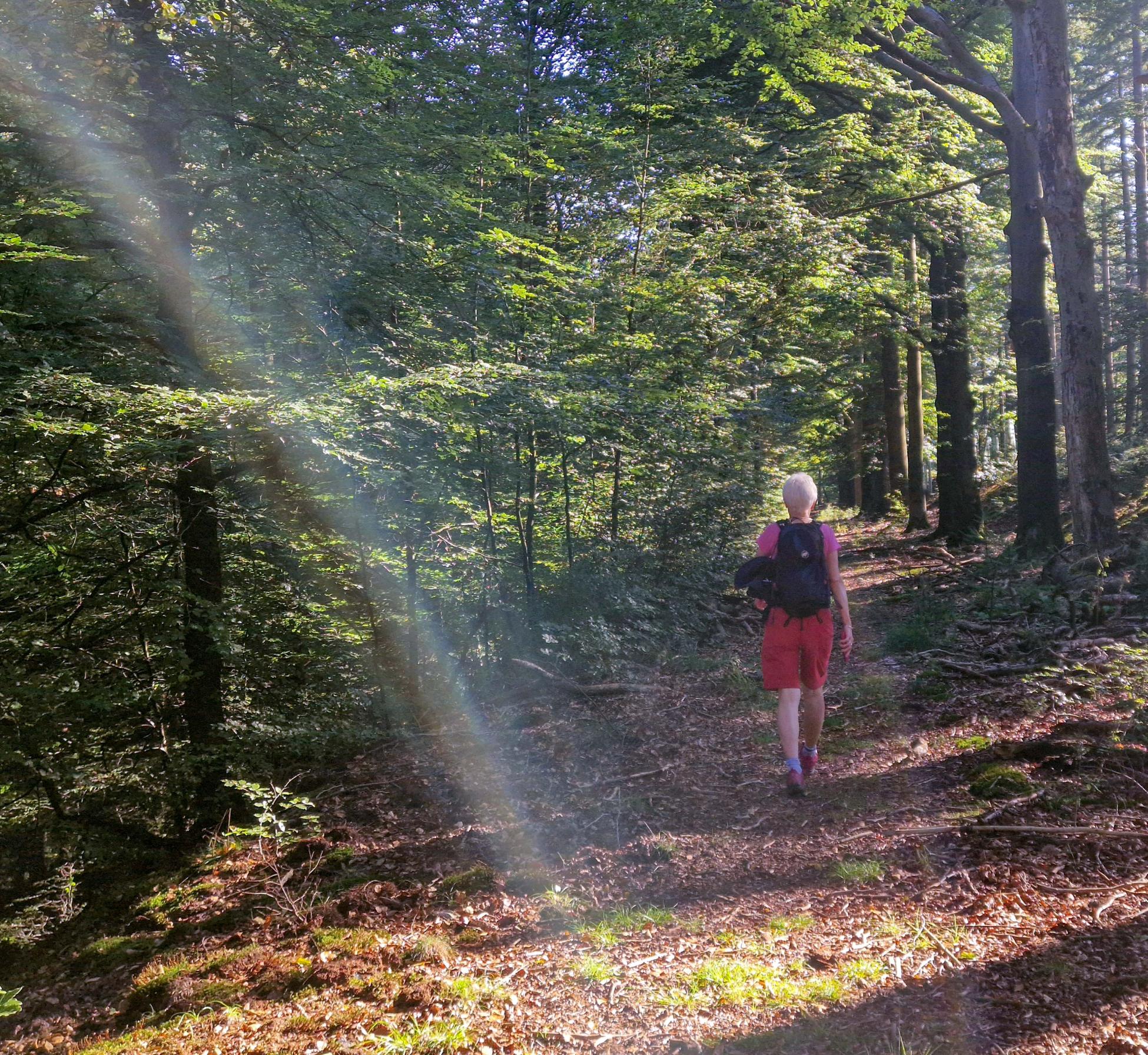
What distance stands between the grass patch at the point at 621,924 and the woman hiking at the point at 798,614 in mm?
1684

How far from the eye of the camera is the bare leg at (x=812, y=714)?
220 inches

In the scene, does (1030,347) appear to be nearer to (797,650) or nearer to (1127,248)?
(797,650)

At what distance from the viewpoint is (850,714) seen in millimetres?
7070

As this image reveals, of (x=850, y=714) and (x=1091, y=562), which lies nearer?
(x=850, y=714)

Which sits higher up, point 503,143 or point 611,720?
point 503,143

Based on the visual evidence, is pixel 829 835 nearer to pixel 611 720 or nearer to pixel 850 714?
pixel 850 714

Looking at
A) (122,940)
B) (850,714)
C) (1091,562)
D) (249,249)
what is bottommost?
(122,940)

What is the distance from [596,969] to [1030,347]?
10231 millimetres

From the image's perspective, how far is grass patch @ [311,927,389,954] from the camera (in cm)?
417

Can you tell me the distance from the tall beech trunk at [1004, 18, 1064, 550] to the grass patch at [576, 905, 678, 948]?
8.60 meters

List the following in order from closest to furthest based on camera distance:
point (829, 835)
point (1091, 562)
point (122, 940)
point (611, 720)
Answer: point (829, 835), point (122, 940), point (611, 720), point (1091, 562)

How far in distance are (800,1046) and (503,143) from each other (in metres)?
8.41

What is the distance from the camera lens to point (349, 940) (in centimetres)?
430

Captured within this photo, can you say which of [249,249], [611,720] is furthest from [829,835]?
[249,249]
